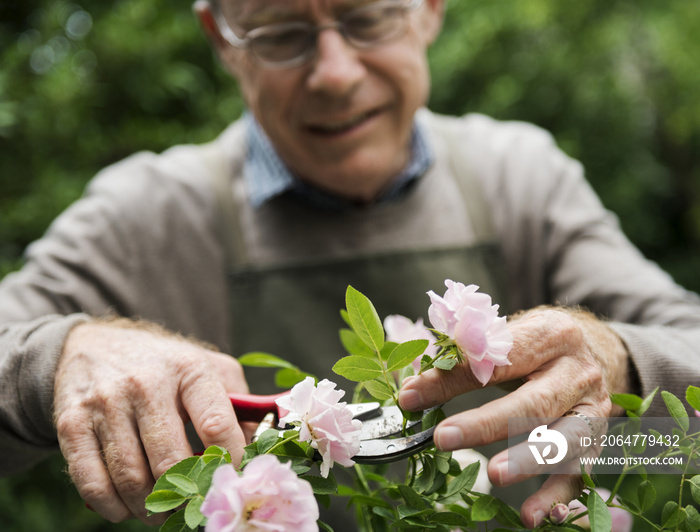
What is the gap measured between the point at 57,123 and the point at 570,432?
72.7 inches

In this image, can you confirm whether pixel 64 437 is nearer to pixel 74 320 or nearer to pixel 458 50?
pixel 74 320

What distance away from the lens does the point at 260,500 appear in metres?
0.48

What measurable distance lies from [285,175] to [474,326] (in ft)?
3.94

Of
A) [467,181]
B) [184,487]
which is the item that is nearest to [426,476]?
[184,487]

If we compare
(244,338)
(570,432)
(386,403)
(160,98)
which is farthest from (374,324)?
(160,98)

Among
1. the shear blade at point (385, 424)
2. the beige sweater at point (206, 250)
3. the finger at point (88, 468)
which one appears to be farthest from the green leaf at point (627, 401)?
the beige sweater at point (206, 250)

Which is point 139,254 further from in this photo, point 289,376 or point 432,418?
point 432,418

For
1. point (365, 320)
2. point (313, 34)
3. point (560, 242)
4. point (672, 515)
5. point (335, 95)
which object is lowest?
point (560, 242)

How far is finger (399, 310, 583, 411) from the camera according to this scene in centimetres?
59

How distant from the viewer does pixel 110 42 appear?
202 centimetres

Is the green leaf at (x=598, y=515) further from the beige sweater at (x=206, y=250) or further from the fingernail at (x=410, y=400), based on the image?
the beige sweater at (x=206, y=250)

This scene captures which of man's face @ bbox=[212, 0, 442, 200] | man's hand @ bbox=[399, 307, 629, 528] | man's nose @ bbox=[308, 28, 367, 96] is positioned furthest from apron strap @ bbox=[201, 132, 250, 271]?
man's hand @ bbox=[399, 307, 629, 528]

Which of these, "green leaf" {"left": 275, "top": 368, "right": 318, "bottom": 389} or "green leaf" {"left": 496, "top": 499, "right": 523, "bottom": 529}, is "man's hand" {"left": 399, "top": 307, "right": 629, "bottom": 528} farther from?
"green leaf" {"left": 275, "top": 368, "right": 318, "bottom": 389}

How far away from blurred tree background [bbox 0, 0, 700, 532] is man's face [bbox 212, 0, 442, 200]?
626 mm
